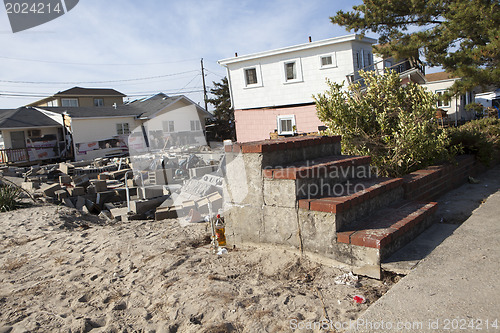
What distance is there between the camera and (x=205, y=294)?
9.70 feet

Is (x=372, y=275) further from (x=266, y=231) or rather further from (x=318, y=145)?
(x=318, y=145)

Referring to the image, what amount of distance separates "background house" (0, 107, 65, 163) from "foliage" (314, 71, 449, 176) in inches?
1084

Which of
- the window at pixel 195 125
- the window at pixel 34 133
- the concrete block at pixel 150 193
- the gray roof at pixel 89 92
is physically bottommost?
the concrete block at pixel 150 193

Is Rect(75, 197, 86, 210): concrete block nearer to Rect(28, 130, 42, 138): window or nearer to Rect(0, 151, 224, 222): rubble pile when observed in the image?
Rect(0, 151, 224, 222): rubble pile

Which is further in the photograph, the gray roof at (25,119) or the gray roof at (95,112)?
the gray roof at (95,112)

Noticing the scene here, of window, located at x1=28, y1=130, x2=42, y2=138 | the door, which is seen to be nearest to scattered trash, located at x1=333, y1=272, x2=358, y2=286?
the door

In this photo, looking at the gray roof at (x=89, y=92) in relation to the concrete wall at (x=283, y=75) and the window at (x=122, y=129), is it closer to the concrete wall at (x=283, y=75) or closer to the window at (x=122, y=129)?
the window at (x=122, y=129)

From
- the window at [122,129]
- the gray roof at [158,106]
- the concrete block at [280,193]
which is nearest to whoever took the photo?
the concrete block at [280,193]

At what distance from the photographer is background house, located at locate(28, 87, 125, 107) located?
42219 mm

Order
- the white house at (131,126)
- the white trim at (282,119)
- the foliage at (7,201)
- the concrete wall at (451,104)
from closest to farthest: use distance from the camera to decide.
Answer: the foliage at (7,201)
the white trim at (282,119)
the concrete wall at (451,104)
the white house at (131,126)

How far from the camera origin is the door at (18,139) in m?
27.5

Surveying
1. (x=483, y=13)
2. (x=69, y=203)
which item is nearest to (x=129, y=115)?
(x=69, y=203)

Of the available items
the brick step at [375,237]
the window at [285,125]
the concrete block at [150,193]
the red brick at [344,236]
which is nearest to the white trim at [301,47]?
the window at [285,125]

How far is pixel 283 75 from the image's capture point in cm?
2173
